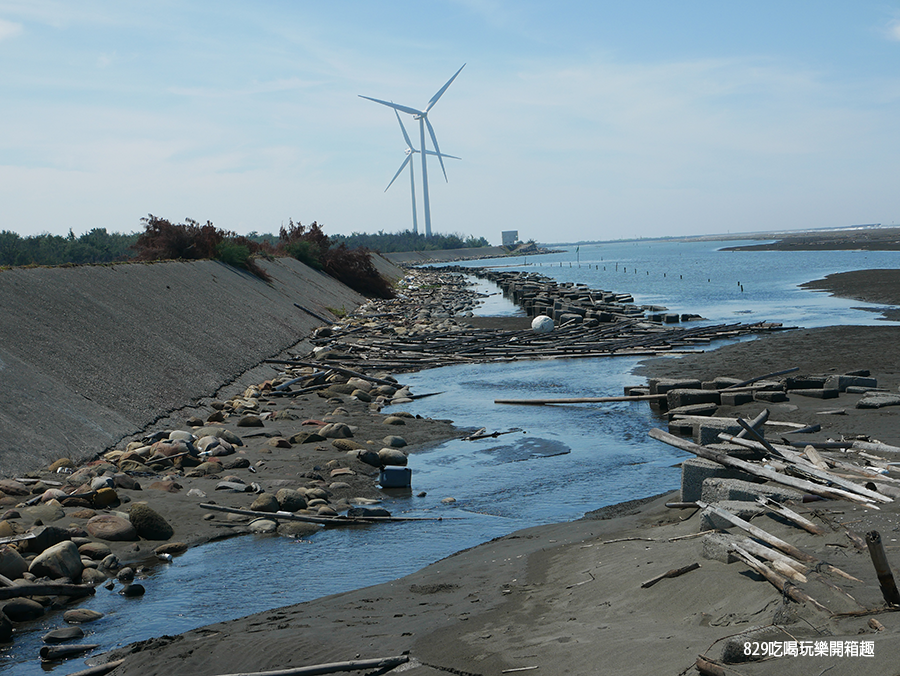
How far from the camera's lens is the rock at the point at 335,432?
15.4 m

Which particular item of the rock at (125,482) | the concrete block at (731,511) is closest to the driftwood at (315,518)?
the rock at (125,482)

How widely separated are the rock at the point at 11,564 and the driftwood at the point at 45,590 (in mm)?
466

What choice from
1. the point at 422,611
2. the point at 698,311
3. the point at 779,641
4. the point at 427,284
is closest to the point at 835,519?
the point at 779,641

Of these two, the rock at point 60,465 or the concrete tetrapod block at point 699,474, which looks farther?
the rock at point 60,465

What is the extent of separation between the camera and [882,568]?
485 cm

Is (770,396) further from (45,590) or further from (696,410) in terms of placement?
(45,590)

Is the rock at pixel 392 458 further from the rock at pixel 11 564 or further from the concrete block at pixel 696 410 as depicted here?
the rock at pixel 11 564

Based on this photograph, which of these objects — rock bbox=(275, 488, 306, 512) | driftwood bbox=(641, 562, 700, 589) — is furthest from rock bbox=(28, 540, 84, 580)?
driftwood bbox=(641, 562, 700, 589)

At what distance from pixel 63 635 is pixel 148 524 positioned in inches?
105

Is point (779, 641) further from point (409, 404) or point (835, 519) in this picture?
point (409, 404)

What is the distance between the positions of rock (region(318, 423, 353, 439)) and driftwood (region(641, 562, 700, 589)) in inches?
372

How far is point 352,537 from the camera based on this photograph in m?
10.3

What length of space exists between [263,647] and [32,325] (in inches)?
531

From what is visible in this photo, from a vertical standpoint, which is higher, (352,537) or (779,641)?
(779,641)
